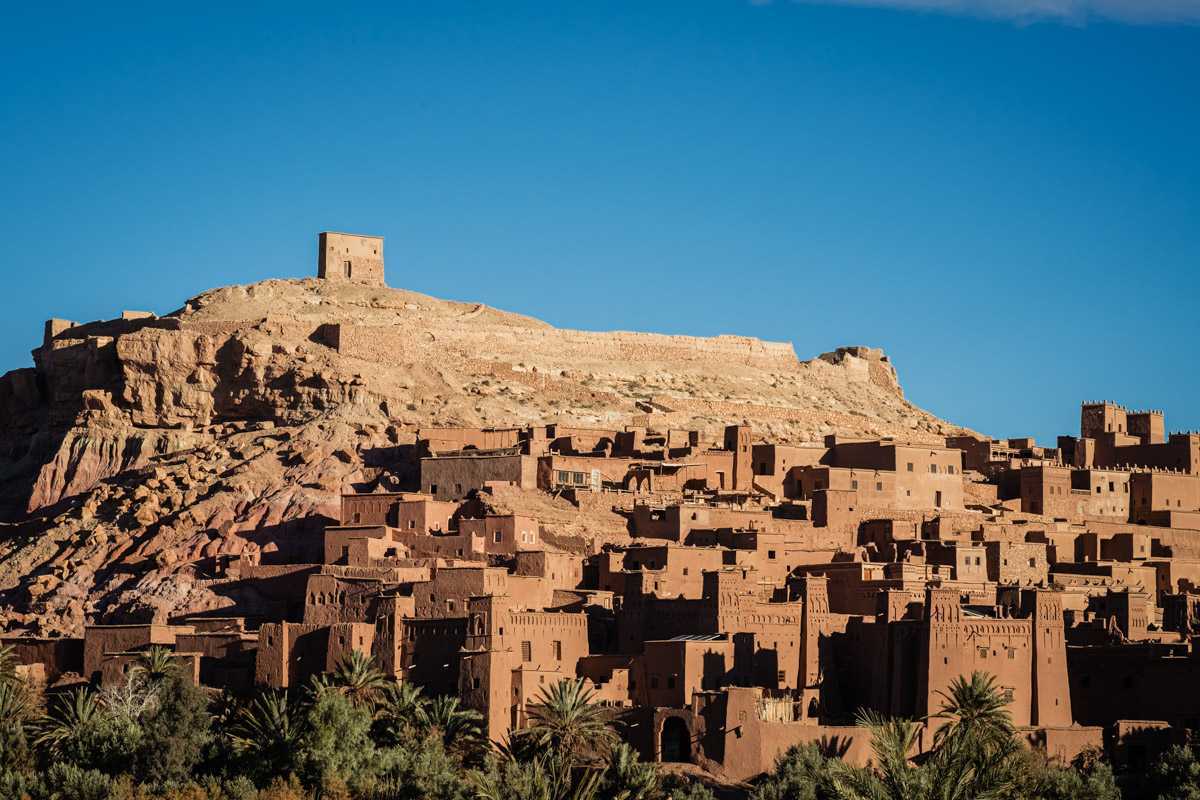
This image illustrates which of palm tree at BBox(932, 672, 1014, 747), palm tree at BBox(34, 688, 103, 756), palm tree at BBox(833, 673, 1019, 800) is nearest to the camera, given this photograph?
palm tree at BBox(833, 673, 1019, 800)

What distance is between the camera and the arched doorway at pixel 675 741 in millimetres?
56219

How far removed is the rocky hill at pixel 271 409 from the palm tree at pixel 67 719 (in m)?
4.62

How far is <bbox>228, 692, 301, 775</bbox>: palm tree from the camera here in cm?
5759

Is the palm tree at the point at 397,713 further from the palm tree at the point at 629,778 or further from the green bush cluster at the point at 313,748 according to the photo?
the palm tree at the point at 629,778

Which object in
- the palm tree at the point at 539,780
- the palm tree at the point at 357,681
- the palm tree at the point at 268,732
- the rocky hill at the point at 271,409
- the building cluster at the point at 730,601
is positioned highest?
the rocky hill at the point at 271,409

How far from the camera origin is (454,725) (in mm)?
56562

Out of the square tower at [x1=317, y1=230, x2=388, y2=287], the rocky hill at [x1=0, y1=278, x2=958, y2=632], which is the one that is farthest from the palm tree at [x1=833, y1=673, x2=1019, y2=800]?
the square tower at [x1=317, y1=230, x2=388, y2=287]

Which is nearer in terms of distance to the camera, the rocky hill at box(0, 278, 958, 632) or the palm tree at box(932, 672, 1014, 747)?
the palm tree at box(932, 672, 1014, 747)

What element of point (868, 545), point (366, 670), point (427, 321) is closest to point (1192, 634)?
point (868, 545)

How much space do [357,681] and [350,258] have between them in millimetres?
38930

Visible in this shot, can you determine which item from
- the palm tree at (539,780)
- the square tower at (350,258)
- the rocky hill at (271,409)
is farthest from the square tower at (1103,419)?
the palm tree at (539,780)

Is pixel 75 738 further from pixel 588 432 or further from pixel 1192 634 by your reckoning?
pixel 1192 634

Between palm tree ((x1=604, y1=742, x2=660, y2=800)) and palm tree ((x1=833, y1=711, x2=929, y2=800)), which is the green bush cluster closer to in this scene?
palm tree ((x1=604, y1=742, x2=660, y2=800))

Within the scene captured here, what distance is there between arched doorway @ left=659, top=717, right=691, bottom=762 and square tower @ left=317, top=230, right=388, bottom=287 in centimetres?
4100
